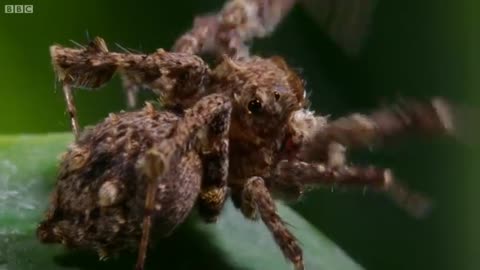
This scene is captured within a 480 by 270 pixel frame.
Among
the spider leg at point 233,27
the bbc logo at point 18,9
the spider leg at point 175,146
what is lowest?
the spider leg at point 175,146

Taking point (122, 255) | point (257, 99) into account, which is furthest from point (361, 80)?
point (122, 255)

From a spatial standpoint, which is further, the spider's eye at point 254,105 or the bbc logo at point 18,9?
the bbc logo at point 18,9

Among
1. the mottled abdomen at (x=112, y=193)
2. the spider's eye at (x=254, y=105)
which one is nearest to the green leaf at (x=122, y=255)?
the mottled abdomen at (x=112, y=193)

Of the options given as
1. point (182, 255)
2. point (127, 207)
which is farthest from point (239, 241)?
point (127, 207)

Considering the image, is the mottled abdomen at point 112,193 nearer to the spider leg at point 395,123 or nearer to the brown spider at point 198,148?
the brown spider at point 198,148

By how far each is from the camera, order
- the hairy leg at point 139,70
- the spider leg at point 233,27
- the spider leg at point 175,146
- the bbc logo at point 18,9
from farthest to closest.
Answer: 1. the bbc logo at point 18,9
2. the spider leg at point 233,27
3. the hairy leg at point 139,70
4. the spider leg at point 175,146

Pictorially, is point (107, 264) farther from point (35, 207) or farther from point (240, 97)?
point (240, 97)

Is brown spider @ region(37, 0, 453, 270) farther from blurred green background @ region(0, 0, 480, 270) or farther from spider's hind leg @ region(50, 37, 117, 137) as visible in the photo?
blurred green background @ region(0, 0, 480, 270)

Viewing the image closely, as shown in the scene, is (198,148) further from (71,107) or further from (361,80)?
(361,80)
